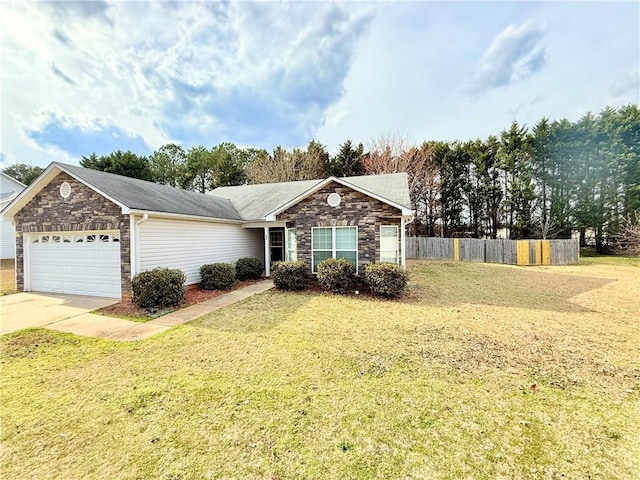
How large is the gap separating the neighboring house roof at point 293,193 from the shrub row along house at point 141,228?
107mm

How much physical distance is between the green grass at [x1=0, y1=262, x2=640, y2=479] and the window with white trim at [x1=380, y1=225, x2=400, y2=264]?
3963 mm

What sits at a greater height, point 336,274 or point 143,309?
point 336,274

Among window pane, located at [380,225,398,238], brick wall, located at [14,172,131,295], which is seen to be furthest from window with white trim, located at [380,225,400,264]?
brick wall, located at [14,172,131,295]

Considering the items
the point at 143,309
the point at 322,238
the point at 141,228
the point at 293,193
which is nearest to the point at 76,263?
the point at 141,228

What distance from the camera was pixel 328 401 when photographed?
13.0ft

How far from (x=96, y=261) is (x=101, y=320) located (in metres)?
3.66

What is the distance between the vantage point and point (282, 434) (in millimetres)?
3318

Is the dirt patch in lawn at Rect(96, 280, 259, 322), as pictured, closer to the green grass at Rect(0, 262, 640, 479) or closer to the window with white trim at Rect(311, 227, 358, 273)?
the green grass at Rect(0, 262, 640, 479)

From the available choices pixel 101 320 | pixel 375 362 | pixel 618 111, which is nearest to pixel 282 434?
pixel 375 362

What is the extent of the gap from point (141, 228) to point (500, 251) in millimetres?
23131

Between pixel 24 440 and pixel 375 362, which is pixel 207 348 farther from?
pixel 375 362

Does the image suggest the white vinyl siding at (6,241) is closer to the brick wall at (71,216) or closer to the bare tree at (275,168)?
the brick wall at (71,216)

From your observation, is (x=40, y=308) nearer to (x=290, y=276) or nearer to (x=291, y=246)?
(x=290, y=276)

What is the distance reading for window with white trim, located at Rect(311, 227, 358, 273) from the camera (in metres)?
11.5
